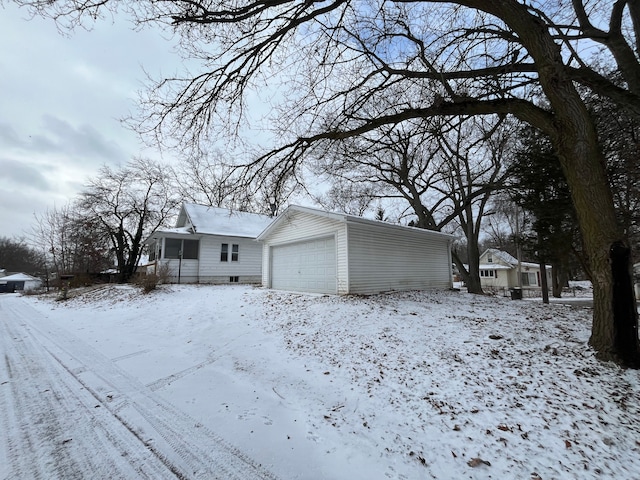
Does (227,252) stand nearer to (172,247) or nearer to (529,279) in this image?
(172,247)

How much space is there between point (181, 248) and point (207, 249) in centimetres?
151

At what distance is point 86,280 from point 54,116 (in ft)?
51.5

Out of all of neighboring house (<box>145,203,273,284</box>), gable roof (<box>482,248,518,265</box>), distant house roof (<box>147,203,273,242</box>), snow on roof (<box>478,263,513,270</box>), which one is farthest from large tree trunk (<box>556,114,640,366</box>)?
gable roof (<box>482,248,518,265</box>)

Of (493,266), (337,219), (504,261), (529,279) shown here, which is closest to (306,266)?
(337,219)

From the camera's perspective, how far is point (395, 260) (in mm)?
11961

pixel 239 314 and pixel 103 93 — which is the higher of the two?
pixel 103 93

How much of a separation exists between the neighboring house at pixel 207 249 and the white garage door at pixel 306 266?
441cm

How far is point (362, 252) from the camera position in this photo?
1054cm

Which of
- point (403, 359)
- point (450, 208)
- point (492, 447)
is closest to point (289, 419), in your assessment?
point (492, 447)

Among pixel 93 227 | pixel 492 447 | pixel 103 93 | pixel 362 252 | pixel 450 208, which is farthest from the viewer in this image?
pixel 93 227

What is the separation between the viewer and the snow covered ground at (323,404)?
235 centimetres

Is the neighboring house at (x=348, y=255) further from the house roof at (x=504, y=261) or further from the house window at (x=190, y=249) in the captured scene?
the house roof at (x=504, y=261)

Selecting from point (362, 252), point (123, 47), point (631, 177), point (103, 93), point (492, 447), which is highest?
point (123, 47)

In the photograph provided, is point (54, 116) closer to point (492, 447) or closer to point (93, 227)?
point (492, 447)
